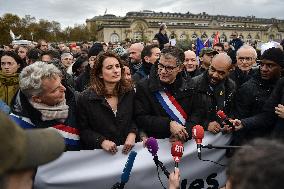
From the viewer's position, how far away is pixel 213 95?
4473mm

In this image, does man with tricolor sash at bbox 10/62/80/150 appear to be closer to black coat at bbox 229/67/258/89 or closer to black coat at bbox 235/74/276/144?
black coat at bbox 235/74/276/144

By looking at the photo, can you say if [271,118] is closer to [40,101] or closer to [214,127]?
[214,127]

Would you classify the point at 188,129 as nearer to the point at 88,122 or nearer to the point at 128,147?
the point at 128,147

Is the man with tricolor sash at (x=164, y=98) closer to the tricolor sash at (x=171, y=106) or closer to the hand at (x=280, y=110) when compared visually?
the tricolor sash at (x=171, y=106)

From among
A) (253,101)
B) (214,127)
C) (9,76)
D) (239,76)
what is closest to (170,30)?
(239,76)

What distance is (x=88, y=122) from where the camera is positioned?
12.6 feet

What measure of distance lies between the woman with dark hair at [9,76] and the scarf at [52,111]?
234 cm

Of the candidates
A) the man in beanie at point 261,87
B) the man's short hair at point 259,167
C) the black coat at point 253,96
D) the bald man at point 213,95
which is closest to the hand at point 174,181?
the man's short hair at point 259,167

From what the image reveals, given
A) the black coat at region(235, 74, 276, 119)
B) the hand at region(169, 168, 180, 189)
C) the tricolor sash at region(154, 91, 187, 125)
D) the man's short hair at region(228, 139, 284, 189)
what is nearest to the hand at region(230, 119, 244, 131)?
the black coat at region(235, 74, 276, 119)

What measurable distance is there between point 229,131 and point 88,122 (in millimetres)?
1714

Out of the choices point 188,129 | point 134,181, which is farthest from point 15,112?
point 188,129

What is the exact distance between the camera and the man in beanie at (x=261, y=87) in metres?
4.31

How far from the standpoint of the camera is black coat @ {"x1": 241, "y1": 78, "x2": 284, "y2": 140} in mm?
3965

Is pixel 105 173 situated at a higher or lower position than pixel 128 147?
lower
